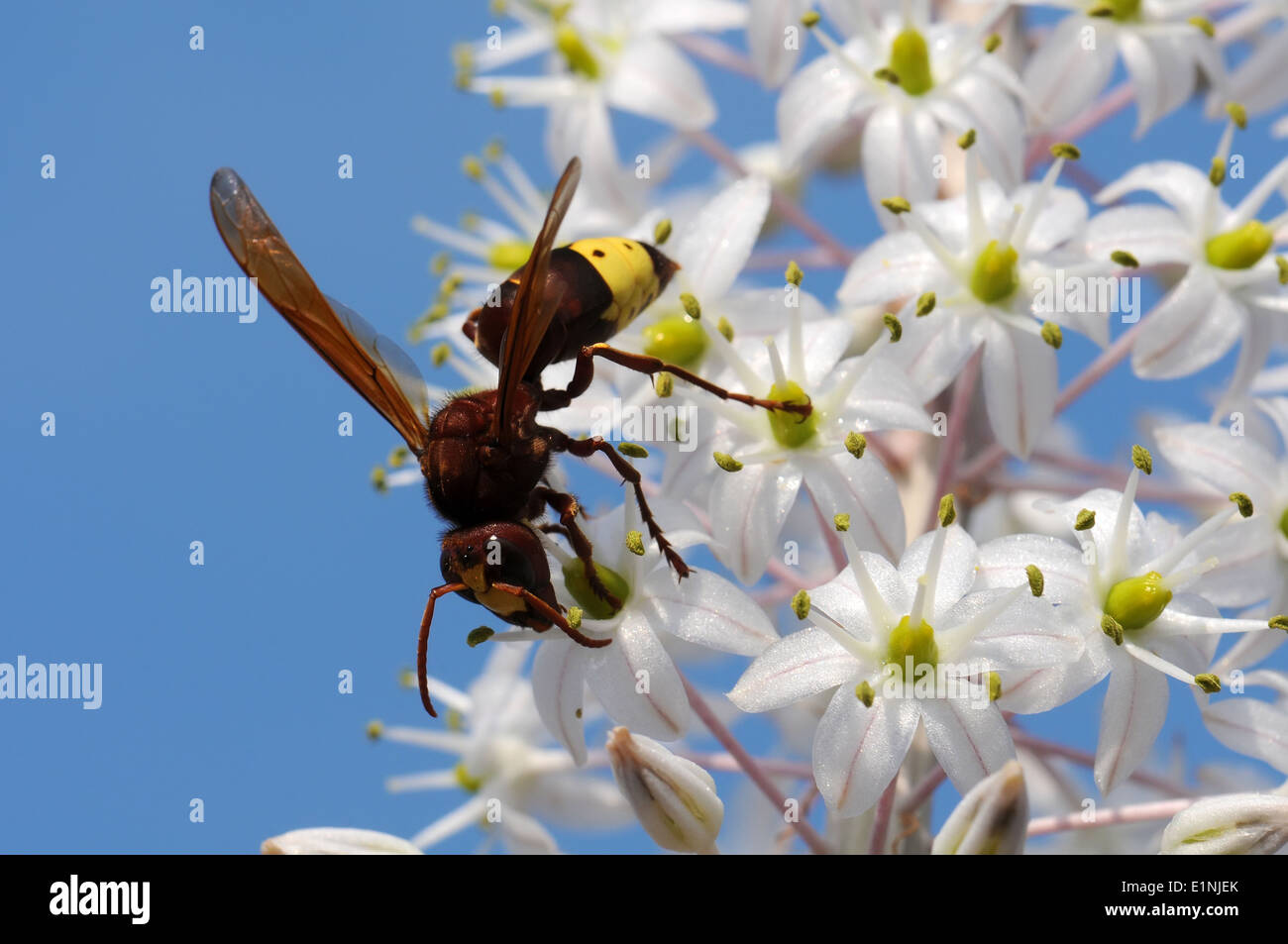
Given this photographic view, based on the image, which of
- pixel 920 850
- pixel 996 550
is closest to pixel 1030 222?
pixel 996 550

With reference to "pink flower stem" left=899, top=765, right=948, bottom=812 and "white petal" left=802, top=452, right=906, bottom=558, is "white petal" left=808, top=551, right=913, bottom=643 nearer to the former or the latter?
"white petal" left=802, top=452, right=906, bottom=558

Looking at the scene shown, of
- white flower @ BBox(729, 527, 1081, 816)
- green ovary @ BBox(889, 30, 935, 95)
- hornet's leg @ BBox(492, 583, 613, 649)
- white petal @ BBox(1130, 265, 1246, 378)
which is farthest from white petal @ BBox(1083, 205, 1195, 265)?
hornet's leg @ BBox(492, 583, 613, 649)

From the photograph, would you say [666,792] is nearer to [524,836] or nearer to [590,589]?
[590,589]

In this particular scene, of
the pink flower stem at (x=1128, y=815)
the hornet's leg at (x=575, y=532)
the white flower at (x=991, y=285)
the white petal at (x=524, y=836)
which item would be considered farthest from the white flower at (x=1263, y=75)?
the white petal at (x=524, y=836)

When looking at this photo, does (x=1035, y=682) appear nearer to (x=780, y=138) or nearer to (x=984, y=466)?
(x=984, y=466)

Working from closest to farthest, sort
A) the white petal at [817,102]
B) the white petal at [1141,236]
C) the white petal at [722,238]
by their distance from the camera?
the white petal at [1141,236]
the white petal at [722,238]
the white petal at [817,102]

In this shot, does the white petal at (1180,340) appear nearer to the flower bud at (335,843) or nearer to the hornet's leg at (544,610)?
the hornet's leg at (544,610)
